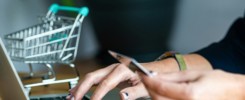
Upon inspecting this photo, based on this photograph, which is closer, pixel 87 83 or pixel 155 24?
pixel 87 83

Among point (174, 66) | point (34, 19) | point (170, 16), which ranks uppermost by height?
point (34, 19)

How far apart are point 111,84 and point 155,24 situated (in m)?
0.49

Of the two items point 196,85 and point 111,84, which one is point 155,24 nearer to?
point 111,84

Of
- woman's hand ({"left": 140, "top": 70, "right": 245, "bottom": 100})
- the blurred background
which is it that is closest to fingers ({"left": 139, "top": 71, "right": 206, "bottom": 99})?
woman's hand ({"left": 140, "top": 70, "right": 245, "bottom": 100})

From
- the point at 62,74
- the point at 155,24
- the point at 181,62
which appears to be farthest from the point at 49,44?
the point at 181,62

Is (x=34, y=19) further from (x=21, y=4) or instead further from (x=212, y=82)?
(x=212, y=82)

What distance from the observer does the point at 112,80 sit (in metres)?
0.64

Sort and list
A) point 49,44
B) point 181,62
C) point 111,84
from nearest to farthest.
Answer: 1. point 111,84
2. point 181,62
3. point 49,44

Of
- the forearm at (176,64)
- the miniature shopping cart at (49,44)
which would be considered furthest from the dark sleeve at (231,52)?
the miniature shopping cart at (49,44)

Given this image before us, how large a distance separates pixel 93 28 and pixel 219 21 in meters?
0.41

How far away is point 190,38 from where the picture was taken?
43.3 inches

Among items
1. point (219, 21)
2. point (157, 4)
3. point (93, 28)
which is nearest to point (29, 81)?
point (93, 28)

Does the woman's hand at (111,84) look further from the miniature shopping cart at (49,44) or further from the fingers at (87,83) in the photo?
the miniature shopping cart at (49,44)

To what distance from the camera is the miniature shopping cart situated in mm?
960
